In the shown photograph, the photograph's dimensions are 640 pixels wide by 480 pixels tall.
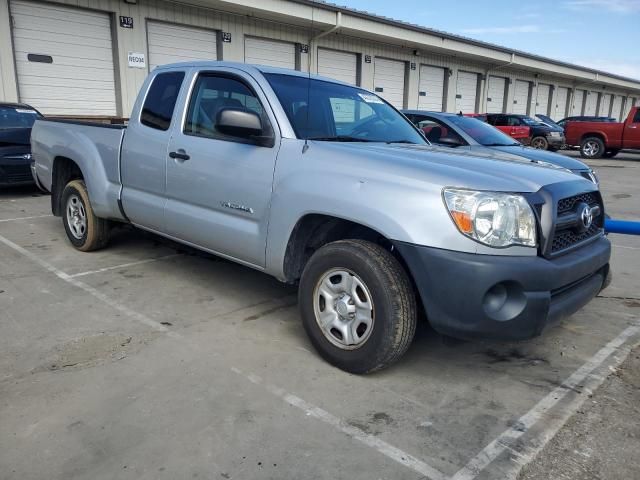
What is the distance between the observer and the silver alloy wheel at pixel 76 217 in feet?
18.4

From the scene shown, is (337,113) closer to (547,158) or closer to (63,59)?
(547,158)

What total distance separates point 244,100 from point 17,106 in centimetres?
798

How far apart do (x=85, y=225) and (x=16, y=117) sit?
5481 mm

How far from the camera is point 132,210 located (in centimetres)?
480

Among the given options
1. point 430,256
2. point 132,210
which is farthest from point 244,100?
point 430,256

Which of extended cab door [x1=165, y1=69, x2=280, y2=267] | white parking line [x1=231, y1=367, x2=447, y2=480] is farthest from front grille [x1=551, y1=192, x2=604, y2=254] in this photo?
extended cab door [x1=165, y1=69, x2=280, y2=267]

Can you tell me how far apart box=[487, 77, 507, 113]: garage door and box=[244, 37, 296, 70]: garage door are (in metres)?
14.7

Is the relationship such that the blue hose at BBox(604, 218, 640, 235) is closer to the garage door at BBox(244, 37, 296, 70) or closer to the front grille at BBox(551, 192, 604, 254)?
the front grille at BBox(551, 192, 604, 254)

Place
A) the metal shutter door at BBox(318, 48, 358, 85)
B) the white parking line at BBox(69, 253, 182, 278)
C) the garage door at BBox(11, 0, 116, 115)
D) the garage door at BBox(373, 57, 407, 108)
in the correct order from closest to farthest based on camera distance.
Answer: the white parking line at BBox(69, 253, 182, 278)
the garage door at BBox(11, 0, 116, 115)
the metal shutter door at BBox(318, 48, 358, 85)
the garage door at BBox(373, 57, 407, 108)

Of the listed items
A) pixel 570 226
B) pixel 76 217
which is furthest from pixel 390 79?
pixel 570 226

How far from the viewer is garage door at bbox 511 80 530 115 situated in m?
31.0

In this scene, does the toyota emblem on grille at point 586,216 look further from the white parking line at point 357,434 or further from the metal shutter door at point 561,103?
the metal shutter door at point 561,103

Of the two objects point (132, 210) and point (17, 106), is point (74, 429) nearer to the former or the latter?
point (132, 210)

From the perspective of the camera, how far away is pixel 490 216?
275 centimetres
